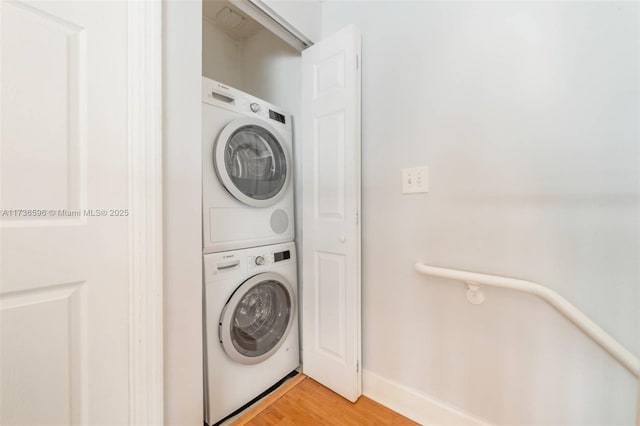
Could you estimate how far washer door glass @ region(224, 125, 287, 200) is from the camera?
47.9 inches

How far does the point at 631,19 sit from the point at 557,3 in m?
0.22

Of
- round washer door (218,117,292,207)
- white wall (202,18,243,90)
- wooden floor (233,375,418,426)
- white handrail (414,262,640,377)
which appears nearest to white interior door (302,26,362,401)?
wooden floor (233,375,418,426)

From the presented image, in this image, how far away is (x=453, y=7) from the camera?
1.03 meters

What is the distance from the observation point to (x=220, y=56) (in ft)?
6.29

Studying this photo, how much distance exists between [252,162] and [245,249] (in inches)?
19.6

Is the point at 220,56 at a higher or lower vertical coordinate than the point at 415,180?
higher

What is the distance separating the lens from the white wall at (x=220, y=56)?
1837 mm

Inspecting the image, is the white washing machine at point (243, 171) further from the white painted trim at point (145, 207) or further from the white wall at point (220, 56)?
the white wall at point (220, 56)

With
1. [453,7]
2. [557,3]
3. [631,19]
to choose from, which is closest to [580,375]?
[631,19]

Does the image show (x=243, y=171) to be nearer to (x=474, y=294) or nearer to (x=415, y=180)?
(x=415, y=180)

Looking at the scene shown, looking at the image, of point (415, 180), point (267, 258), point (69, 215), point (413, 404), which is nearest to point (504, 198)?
point (415, 180)

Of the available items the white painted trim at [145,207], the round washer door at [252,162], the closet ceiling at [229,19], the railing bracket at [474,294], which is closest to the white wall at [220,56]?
the closet ceiling at [229,19]

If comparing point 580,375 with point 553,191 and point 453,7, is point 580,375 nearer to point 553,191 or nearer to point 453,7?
point 553,191

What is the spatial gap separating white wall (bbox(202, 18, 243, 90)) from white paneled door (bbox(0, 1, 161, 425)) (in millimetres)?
1217
